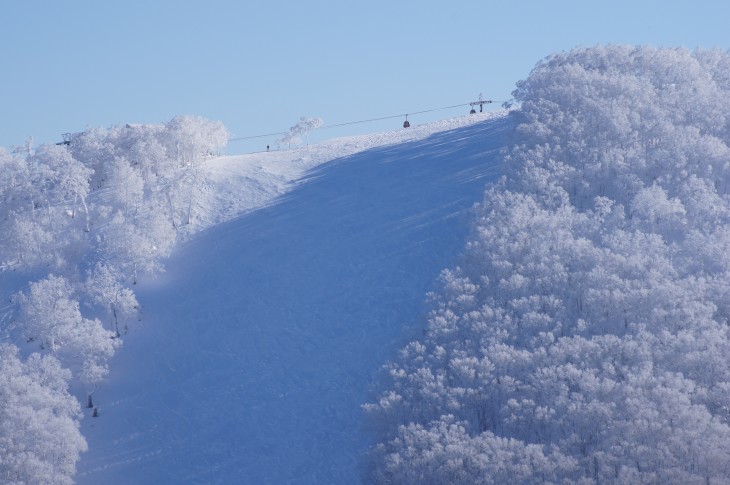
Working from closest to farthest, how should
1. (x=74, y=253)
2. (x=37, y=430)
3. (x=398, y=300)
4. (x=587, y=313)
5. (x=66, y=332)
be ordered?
(x=37, y=430), (x=587, y=313), (x=66, y=332), (x=398, y=300), (x=74, y=253)

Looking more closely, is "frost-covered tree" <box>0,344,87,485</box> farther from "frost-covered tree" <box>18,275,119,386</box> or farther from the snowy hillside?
"frost-covered tree" <box>18,275,119,386</box>

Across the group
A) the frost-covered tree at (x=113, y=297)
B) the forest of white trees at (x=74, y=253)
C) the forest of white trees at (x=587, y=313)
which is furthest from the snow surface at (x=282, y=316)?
the forest of white trees at (x=587, y=313)

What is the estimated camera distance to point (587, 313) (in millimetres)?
53156

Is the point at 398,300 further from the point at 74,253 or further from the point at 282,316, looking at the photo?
the point at 74,253

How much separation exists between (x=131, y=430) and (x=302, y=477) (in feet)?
38.5

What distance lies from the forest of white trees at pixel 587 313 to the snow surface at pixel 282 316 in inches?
162

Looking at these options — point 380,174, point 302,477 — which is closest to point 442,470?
point 302,477

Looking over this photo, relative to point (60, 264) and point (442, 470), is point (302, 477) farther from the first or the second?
point (60, 264)

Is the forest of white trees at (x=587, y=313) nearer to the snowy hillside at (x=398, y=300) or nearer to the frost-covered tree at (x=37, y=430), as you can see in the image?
the snowy hillside at (x=398, y=300)

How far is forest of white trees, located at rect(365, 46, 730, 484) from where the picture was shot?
1699 inches

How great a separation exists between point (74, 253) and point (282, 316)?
18.5m

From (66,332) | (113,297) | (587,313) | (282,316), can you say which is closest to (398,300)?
(282,316)

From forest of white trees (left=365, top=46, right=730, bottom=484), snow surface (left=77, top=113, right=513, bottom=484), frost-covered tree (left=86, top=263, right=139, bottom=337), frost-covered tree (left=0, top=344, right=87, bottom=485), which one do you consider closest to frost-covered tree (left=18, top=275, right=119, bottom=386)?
frost-covered tree (left=86, top=263, right=139, bottom=337)

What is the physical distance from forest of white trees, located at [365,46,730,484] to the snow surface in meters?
4.12
